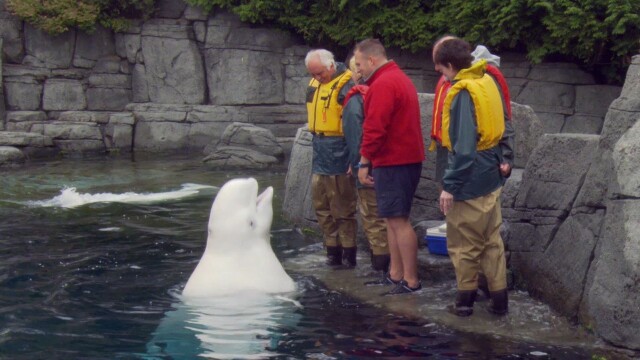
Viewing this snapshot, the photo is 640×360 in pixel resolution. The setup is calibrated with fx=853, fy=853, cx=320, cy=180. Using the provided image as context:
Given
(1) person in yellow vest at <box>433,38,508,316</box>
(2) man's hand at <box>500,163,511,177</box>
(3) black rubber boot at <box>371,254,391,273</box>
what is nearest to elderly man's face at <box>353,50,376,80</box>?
(1) person in yellow vest at <box>433,38,508,316</box>

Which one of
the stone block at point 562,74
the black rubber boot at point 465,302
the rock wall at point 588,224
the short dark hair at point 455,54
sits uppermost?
the short dark hair at point 455,54

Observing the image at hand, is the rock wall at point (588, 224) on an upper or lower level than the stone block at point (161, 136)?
upper

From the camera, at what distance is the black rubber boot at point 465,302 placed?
562 cm

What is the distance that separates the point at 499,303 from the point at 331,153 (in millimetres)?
1987

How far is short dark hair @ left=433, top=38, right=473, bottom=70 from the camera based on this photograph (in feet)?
17.6

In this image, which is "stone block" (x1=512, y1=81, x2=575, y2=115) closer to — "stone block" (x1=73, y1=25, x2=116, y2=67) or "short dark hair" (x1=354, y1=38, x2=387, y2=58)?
"stone block" (x1=73, y1=25, x2=116, y2=67)

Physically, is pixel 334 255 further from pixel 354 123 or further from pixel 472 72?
pixel 472 72

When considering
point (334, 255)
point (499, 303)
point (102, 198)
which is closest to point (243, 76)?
point (102, 198)

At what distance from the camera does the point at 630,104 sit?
16.9ft

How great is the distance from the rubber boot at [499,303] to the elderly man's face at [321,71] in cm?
229

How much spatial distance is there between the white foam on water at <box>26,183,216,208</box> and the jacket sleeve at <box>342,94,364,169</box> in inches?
203

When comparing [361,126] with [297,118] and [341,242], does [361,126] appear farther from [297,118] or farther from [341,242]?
[297,118]

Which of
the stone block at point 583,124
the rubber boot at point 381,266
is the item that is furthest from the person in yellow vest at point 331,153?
the stone block at point 583,124

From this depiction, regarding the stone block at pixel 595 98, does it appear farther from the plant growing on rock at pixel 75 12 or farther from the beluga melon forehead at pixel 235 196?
the beluga melon forehead at pixel 235 196
